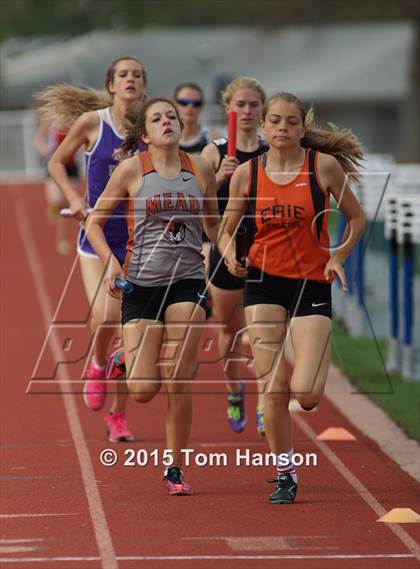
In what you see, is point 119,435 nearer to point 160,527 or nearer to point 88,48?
point 160,527

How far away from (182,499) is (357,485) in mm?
1089

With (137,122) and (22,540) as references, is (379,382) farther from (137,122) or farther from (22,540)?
(22,540)

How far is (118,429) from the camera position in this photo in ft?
31.3

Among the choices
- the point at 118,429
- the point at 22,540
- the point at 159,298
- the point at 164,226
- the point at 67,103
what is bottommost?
the point at 118,429

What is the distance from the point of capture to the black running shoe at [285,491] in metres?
7.87

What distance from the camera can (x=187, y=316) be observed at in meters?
7.77

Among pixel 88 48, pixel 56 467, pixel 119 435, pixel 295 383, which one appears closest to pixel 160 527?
pixel 295 383

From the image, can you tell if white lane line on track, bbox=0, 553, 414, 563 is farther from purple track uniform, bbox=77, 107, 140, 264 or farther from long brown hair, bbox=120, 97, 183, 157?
purple track uniform, bbox=77, 107, 140, 264

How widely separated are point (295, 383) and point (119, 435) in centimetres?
220

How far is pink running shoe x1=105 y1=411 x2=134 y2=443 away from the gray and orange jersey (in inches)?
71.7

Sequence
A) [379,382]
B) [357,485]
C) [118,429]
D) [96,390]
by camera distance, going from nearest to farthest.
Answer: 1. [357,485]
2. [118,429]
3. [96,390]
4. [379,382]

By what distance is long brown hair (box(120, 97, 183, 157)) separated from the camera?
799cm

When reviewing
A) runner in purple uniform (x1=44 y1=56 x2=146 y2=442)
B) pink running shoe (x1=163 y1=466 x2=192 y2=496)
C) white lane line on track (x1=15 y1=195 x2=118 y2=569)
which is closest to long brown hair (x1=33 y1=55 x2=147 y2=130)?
runner in purple uniform (x1=44 y1=56 x2=146 y2=442)

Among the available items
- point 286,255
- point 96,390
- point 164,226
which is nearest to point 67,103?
point 96,390
